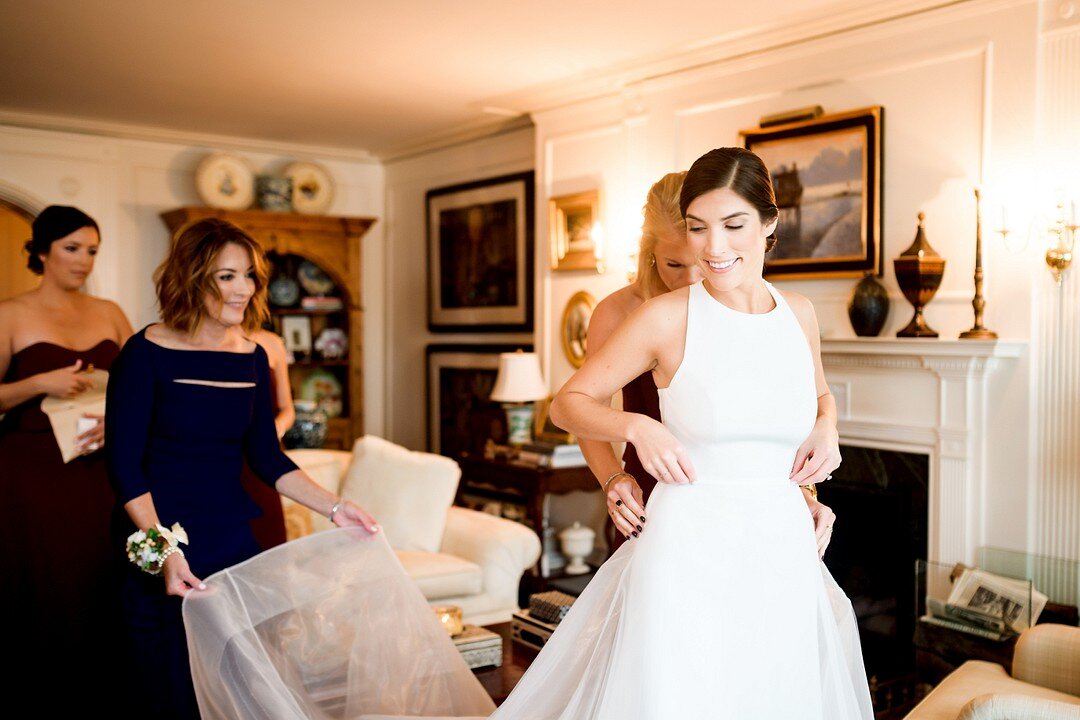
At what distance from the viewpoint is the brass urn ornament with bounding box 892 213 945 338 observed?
3.94 meters

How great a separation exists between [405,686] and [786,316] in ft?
4.53

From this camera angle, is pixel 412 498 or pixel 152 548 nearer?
pixel 152 548

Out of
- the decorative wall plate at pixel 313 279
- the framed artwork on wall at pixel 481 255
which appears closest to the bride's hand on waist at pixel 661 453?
the framed artwork on wall at pixel 481 255

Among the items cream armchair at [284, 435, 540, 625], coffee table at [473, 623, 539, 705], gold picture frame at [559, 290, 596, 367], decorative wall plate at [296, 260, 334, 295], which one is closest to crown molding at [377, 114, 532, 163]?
decorative wall plate at [296, 260, 334, 295]

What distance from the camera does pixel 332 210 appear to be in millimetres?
7871

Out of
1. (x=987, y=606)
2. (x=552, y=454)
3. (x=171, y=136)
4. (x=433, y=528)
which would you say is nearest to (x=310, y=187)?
(x=171, y=136)

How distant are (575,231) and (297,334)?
2.70 m

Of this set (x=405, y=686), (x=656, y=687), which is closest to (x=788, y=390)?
(x=656, y=687)

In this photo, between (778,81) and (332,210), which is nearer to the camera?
(778,81)

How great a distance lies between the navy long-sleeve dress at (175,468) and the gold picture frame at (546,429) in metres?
3.07

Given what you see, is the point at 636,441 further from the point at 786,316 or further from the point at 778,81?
the point at 778,81

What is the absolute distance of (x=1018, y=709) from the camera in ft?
6.69

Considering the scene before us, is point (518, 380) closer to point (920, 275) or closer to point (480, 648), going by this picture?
point (920, 275)

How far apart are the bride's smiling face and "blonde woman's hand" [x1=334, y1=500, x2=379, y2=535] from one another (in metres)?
1.28
